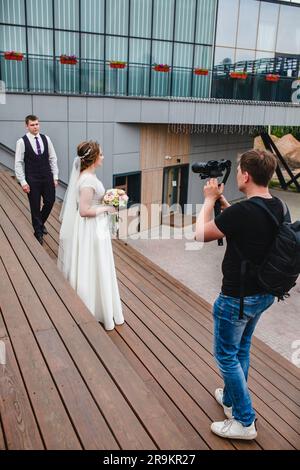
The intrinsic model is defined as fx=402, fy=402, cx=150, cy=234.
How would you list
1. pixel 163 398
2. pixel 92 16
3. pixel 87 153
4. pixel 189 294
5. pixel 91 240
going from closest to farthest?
pixel 163 398, pixel 87 153, pixel 91 240, pixel 189 294, pixel 92 16

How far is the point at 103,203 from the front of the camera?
160 inches

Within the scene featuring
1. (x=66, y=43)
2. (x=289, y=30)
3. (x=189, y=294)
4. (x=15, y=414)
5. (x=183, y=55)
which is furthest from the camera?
(x=289, y=30)

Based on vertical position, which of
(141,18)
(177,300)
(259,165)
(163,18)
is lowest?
(177,300)

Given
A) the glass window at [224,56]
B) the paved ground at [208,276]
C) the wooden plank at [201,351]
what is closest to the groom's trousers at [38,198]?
the wooden plank at [201,351]

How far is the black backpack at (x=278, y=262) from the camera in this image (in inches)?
92.8

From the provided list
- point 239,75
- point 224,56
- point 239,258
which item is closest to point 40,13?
point 239,75

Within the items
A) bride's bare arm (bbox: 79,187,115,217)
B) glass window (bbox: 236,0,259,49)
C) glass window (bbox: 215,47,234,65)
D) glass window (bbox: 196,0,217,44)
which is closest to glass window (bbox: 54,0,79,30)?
glass window (bbox: 196,0,217,44)

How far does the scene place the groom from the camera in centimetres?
581

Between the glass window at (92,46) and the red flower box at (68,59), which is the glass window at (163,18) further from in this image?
the red flower box at (68,59)

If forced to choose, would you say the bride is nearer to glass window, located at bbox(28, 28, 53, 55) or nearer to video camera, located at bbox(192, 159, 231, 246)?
video camera, located at bbox(192, 159, 231, 246)

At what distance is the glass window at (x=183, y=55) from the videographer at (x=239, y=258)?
15122mm

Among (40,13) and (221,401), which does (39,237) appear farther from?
(40,13)

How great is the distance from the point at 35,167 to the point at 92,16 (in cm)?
1054

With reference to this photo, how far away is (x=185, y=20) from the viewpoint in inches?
635
